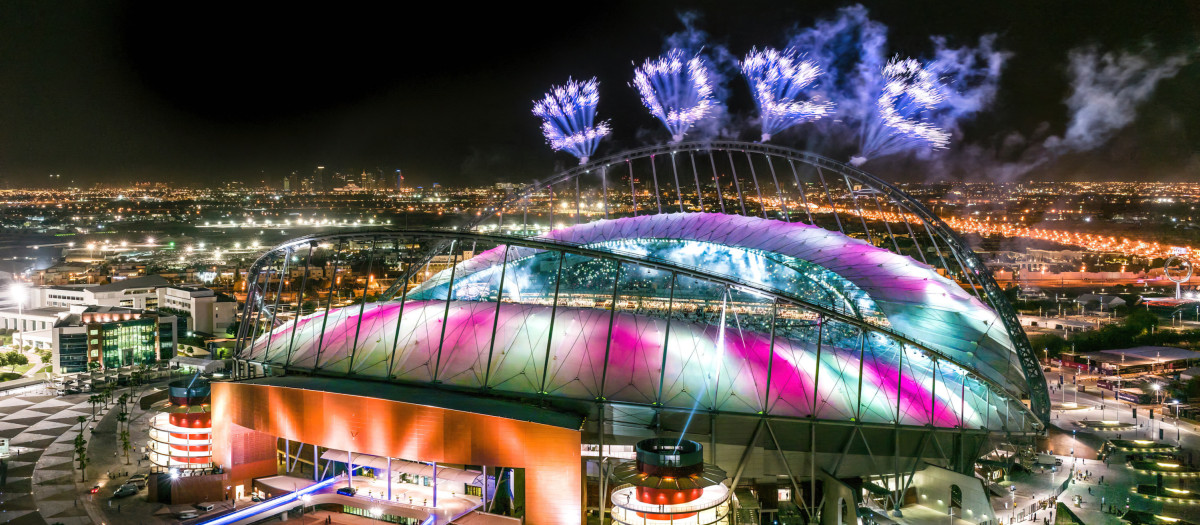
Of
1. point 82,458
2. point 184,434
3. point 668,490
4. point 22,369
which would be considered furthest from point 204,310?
point 668,490

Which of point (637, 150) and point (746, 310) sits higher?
point (637, 150)

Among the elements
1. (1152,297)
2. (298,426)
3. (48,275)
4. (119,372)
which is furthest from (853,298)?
A: (48,275)

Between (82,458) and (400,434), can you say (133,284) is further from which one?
(400,434)

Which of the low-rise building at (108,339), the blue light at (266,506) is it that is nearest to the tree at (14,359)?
the low-rise building at (108,339)

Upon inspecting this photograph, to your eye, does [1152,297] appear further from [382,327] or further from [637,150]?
[382,327]

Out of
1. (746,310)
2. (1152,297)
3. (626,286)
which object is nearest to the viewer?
(746,310)

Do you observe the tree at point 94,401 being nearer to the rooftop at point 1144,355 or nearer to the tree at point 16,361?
the tree at point 16,361

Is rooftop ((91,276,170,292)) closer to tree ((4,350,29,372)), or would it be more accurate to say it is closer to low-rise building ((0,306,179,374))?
low-rise building ((0,306,179,374))
